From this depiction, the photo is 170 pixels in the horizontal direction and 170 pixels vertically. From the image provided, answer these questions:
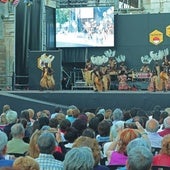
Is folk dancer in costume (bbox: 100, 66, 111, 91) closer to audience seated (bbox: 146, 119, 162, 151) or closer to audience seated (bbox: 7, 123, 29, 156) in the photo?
audience seated (bbox: 146, 119, 162, 151)

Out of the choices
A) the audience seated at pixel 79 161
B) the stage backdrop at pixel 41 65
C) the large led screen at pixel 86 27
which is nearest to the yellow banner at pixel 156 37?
the large led screen at pixel 86 27

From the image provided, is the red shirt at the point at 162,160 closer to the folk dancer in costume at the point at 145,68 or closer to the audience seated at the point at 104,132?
the audience seated at the point at 104,132

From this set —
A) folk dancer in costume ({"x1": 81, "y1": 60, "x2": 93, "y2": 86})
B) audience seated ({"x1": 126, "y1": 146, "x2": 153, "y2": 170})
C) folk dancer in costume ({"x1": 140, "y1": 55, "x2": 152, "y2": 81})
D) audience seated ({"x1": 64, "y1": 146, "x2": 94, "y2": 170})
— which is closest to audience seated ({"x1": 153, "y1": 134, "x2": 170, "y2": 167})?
audience seated ({"x1": 126, "y1": 146, "x2": 153, "y2": 170})

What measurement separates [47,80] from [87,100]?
3.61 metres

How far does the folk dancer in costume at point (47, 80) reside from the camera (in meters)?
20.7

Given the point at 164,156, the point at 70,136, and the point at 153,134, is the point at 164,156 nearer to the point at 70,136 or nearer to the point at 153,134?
the point at 70,136

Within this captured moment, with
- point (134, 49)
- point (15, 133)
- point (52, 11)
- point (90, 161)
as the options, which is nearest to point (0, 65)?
point (52, 11)

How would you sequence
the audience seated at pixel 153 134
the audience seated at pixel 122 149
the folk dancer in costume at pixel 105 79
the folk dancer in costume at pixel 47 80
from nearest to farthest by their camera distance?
the audience seated at pixel 122 149 → the audience seated at pixel 153 134 → the folk dancer in costume at pixel 47 80 → the folk dancer in costume at pixel 105 79

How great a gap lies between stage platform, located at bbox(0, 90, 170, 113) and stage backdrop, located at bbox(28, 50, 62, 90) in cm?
328

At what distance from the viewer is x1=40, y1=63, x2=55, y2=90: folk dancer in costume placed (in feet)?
68.0

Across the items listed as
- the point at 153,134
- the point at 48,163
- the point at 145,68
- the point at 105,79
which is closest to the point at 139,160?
the point at 48,163

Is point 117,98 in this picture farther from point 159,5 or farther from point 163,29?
point 159,5

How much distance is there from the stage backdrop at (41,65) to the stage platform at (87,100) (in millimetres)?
3277

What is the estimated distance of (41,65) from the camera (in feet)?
70.0
